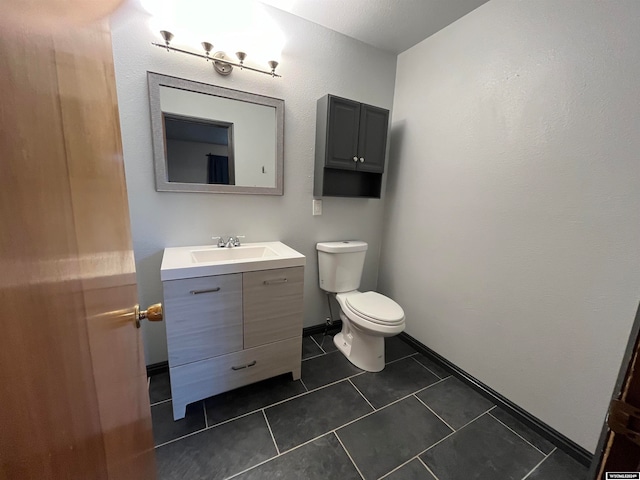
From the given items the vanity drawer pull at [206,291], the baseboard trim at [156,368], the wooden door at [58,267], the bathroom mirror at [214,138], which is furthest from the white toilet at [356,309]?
the wooden door at [58,267]

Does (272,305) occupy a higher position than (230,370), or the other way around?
(272,305)

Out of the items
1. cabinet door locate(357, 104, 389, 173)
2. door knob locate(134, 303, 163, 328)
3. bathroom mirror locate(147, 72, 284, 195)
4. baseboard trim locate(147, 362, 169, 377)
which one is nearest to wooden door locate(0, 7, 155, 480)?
door knob locate(134, 303, 163, 328)

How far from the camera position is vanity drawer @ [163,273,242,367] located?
127cm

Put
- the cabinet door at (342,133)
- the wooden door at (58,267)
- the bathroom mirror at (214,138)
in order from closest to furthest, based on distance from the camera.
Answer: the wooden door at (58,267) → the bathroom mirror at (214,138) → the cabinet door at (342,133)

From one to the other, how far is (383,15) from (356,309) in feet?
6.27

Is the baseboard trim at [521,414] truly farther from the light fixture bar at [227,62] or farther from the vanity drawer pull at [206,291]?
the light fixture bar at [227,62]

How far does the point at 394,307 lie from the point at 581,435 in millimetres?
1042

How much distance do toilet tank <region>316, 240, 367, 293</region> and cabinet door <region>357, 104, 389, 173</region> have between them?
0.61m

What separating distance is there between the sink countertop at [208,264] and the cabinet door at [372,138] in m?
0.92

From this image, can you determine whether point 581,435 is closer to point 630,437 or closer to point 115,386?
point 630,437

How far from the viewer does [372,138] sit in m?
1.96

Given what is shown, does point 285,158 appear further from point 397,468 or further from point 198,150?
point 397,468

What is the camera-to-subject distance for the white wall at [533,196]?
44.3 inches

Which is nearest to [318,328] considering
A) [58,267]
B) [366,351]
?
[366,351]
